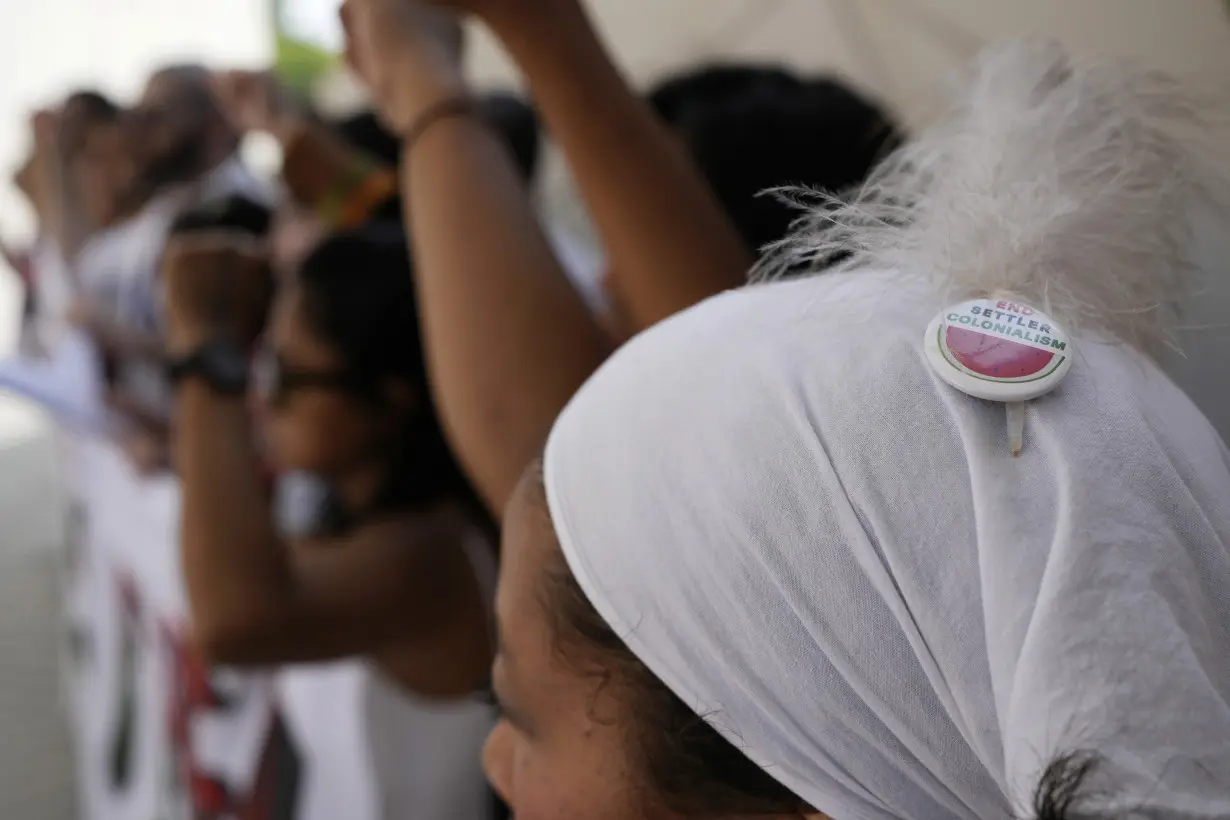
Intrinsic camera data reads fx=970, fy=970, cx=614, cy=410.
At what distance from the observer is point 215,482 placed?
111 cm

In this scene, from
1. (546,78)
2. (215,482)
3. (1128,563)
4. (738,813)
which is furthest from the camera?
(215,482)

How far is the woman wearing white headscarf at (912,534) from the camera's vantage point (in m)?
0.38

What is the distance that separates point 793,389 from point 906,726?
0.52 ft

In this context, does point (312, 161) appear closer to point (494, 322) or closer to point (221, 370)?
point (221, 370)

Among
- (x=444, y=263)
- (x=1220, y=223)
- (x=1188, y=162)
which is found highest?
(x=444, y=263)

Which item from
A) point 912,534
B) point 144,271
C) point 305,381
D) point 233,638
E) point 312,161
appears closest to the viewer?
point 912,534

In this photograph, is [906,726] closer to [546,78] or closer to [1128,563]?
[1128,563]

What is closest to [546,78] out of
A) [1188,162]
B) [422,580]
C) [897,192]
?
[897,192]

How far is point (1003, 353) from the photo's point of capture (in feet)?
1.36

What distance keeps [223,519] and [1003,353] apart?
2.95 ft

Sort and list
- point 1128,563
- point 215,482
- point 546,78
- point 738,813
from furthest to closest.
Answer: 1. point 215,482
2. point 546,78
3. point 738,813
4. point 1128,563

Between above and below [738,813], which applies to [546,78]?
above

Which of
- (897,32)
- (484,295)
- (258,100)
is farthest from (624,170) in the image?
(258,100)

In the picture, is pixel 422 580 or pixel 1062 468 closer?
pixel 1062 468
